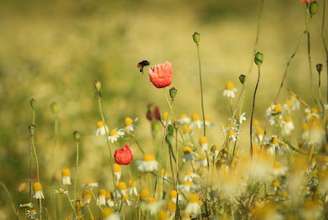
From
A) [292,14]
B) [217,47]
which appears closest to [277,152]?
[217,47]

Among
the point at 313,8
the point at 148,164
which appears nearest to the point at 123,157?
the point at 148,164

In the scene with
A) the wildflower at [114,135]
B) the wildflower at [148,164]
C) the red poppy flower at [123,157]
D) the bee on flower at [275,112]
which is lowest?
the wildflower at [148,164]

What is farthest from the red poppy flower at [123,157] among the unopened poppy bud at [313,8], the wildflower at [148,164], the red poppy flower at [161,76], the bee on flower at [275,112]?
the unopened poppy bud at [313,8]

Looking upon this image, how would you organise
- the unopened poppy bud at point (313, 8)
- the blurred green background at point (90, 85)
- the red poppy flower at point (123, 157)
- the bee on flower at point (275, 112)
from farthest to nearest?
1. the blurred green background at point (90, 85)
2. the bee on flower at point (275, 112)
3. the unopened poppy bud at point (313, 8)
4. the red poppy flower at point (123, 157)

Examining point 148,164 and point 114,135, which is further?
point 114,135

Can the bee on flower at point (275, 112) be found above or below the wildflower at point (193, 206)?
above

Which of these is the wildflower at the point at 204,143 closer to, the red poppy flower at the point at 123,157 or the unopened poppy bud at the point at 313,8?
the red poppy flower at the point at 123,157

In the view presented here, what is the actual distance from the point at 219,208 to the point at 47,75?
2.81 meters

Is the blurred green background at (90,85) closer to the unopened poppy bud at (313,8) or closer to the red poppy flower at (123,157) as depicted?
the red poppy flower at (123,157)

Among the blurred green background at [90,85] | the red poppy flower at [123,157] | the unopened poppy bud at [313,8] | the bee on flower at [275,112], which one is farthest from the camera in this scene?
the blurred green background at [90,85]

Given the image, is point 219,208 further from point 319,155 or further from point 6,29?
point 6,29

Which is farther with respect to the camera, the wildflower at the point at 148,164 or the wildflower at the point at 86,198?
the wildflower at the point at 86,198

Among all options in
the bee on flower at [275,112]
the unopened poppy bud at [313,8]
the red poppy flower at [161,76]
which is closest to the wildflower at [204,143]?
the bee on flower at [275,112]

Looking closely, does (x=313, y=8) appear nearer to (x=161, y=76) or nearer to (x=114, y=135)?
(x=161, y=76)
